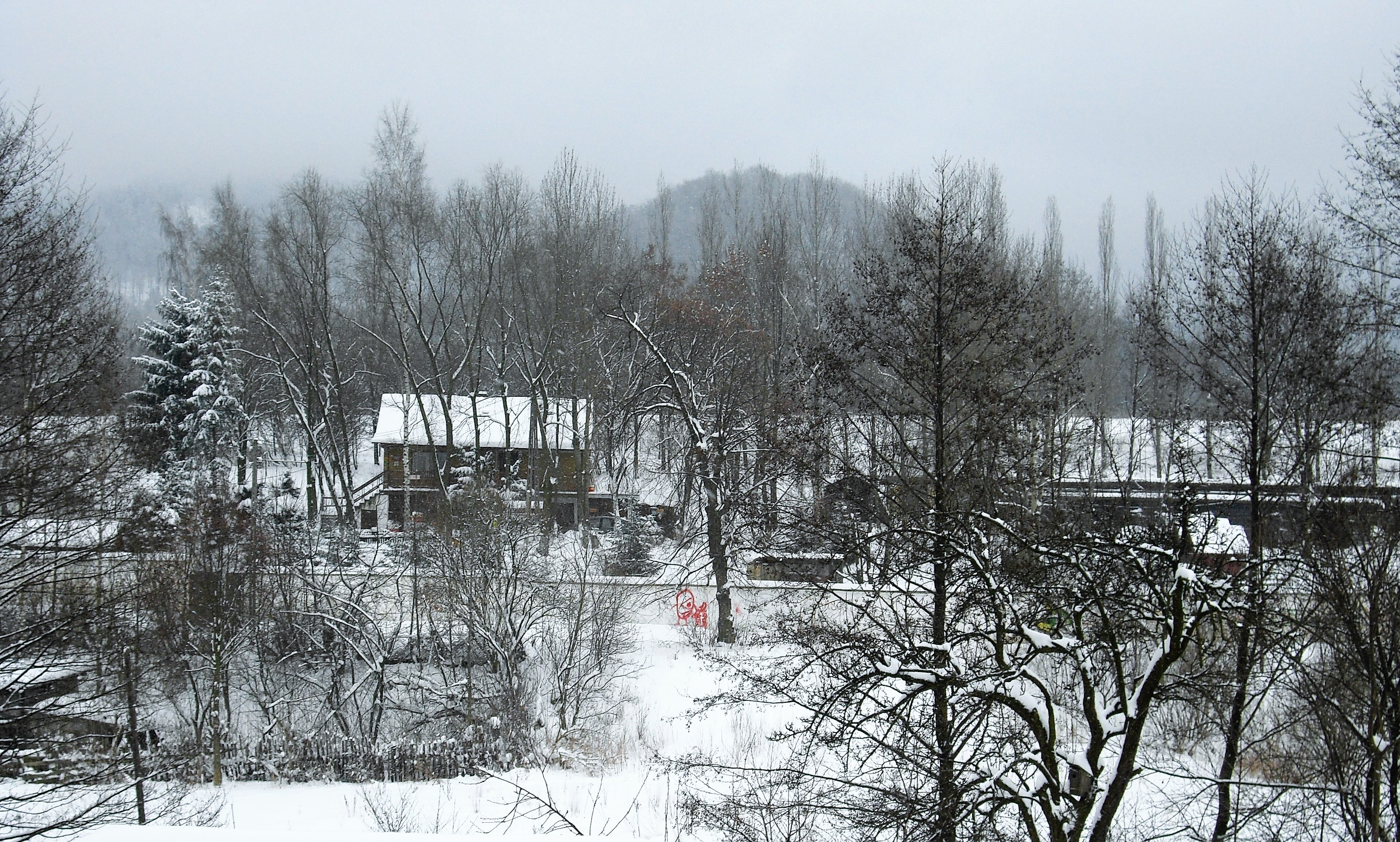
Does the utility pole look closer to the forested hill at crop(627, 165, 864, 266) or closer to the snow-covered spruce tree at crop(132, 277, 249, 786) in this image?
the snow-covered spruce tree at crop(132, 277, 249, 786)

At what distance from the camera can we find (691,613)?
886 inches

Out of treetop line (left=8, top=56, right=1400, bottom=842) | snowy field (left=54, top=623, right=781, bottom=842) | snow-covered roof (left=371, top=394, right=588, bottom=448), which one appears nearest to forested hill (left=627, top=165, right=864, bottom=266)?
snow-covered roof (left=371, top=394, right=588, bottom=448)

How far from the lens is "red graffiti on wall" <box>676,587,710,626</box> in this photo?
22.4m

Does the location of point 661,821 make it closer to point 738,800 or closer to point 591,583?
point 738,800

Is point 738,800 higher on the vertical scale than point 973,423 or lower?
lower

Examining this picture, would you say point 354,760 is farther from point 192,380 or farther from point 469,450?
point 192,380

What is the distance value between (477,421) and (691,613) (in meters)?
12.8

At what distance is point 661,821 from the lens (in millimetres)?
12945

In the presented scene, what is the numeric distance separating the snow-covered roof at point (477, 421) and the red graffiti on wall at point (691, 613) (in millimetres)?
10065

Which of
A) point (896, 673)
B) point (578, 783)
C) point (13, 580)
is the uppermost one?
point (13, 580)

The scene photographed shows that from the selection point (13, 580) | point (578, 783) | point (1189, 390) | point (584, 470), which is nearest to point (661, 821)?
point (578, 783)

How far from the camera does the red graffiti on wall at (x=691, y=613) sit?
882 inches

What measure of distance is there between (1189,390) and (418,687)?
54.7ft

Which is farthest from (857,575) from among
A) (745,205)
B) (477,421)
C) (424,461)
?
(745,205)
